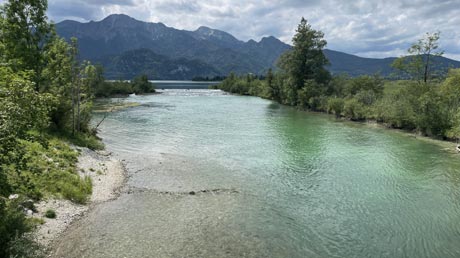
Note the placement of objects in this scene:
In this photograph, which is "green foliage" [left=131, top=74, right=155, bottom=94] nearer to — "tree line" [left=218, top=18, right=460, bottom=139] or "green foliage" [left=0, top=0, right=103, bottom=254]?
"tree line" [left=218, top=18, right=460, bottom=139]

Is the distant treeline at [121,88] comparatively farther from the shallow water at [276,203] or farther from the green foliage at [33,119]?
the shallow water at [276,203]

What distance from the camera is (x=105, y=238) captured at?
16484 mm

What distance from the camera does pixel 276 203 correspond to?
2225 cm

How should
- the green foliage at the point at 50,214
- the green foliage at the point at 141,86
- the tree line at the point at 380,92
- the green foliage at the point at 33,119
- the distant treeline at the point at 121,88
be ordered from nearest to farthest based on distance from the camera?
the green foliage at the point at 33,119, the green foliage at the point at 50,214, the tree line at the point at 380,92, the distant treeline at the point at 121,88, the green foliage at the point at 141,86

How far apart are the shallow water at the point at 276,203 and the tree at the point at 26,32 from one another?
12495 mm

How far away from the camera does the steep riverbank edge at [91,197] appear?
1628 centimetres

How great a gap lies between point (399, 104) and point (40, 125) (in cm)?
5844

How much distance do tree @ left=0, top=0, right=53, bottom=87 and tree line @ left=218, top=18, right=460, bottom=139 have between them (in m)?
54.1

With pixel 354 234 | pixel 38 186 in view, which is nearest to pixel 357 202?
pixel 354 234

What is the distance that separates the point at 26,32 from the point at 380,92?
258 feet

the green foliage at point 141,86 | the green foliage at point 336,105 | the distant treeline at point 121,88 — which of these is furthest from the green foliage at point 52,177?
the green foliage at point 141,86

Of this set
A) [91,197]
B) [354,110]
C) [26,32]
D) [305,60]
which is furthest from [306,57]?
[91,197]

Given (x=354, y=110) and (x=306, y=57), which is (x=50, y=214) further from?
(x=306, y=57)

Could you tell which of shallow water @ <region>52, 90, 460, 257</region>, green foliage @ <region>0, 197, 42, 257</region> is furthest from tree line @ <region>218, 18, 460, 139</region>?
green foliage @ <region>0, 197, 42, 257</region>
